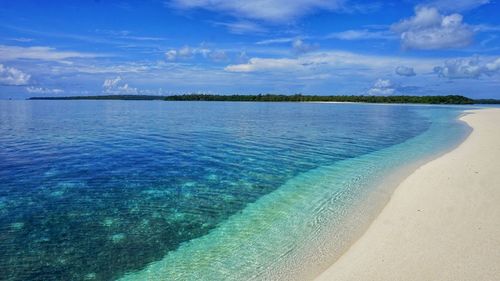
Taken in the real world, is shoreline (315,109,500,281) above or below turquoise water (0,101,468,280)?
above

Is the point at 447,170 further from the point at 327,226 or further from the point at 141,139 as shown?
the point at 141,139

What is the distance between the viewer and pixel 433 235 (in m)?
7.87

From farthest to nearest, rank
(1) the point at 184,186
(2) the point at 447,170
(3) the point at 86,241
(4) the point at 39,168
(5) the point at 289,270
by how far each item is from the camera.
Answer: (4) the point at 39,168 < (2) the point at 447,170 < (1) the point at 184,186 < (3) the point at 86,241 < (5) the point at 289,270

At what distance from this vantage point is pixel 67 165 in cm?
1606

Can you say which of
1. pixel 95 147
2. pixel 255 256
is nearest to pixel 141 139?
pixel 95 147

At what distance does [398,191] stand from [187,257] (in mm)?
7786

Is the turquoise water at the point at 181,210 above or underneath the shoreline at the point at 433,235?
underneath

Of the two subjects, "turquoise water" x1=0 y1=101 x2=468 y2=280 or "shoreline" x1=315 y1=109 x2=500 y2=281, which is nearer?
"shoreline" x1=315 y1=109 x2=500 y2=281

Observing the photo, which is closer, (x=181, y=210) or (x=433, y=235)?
(x=433, y=235)

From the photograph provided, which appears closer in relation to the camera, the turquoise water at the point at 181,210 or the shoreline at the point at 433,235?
the shoreline at the point at 433,235

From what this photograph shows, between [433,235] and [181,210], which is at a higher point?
[433,235]

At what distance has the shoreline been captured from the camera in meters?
6.32

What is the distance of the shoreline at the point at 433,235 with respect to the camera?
20.7 ft

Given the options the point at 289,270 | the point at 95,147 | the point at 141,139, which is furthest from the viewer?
the point at 141,139
